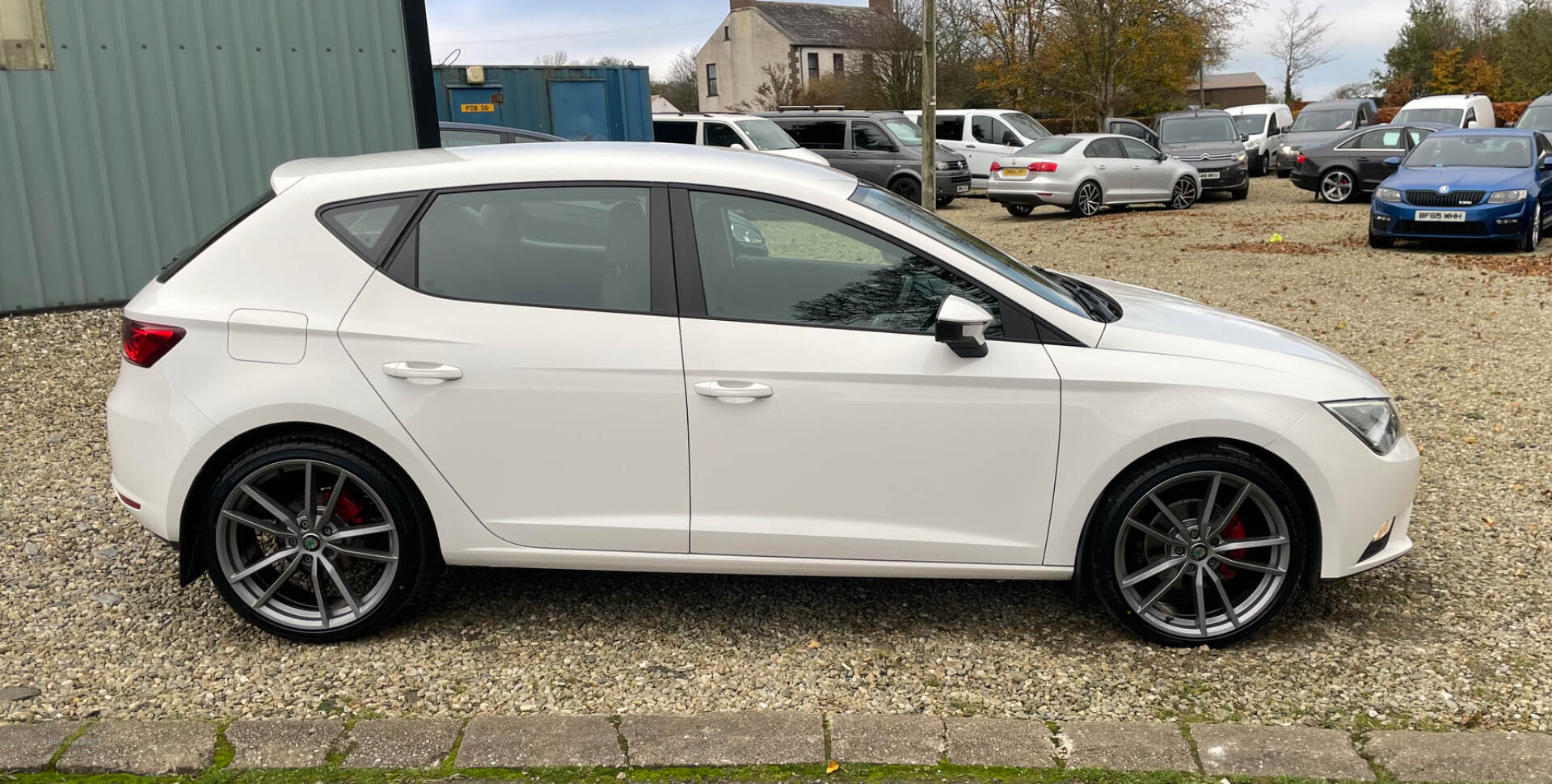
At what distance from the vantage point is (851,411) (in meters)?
3.62

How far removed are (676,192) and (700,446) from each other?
0.81 metres

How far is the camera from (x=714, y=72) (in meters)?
66.7

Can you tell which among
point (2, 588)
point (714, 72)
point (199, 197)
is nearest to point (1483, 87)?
point (714, 72)

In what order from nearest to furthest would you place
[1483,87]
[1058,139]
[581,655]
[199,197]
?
[581,655] → [199,197] → [1058,139] → [1483,87]

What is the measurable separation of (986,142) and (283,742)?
23.4 metres

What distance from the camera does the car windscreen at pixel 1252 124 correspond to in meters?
29.7

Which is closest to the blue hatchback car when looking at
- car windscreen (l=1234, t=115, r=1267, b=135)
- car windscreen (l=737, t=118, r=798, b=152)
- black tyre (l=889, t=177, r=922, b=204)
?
black tyre (l=889, t=177, r=922, b=204)

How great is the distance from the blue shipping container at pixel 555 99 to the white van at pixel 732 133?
73cm

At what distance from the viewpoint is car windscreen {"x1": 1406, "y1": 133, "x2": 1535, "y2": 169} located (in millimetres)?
14578

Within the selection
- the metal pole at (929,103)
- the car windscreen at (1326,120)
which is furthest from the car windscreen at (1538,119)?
the metal pole at (929,103)

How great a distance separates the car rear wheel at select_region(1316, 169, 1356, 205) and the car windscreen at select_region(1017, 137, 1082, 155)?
4664 mm

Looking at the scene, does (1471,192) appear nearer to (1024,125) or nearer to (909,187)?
(909,187)

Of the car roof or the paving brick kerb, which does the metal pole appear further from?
the paving brick kerb

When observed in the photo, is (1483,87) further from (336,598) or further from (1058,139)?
(336,598)
